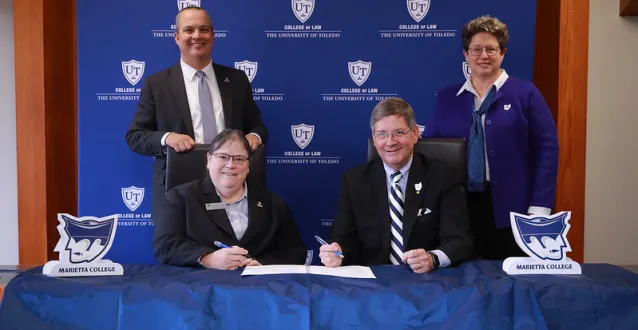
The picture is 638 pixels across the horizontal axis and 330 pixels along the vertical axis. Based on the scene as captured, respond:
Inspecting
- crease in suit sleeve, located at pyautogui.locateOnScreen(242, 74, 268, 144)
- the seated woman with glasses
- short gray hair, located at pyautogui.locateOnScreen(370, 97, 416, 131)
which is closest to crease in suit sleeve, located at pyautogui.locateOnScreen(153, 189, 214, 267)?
the seated woman with glasses

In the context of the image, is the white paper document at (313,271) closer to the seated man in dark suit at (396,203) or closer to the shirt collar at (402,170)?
the seated man in dark suit at (396,203)

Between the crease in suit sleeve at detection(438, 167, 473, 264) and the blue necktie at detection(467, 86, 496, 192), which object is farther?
the blue necktie at detection(467, 86, 496, 192)

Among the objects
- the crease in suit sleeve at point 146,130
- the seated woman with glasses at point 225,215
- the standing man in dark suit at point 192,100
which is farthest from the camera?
the standing man in dark suit at point 192,100

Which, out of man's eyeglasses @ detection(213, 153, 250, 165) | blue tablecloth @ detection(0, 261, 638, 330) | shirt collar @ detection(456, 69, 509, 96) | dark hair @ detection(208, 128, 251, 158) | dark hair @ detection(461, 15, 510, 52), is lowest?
blue tablecloth @ detection(0, 261, 638, 330)

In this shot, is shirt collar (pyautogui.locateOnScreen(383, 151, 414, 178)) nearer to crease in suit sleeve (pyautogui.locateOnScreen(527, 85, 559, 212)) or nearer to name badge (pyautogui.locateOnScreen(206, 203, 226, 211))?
name badge (pyautogui.locateOnScreen(206, 203, 226, 211))

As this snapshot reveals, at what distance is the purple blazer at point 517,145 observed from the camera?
276cm

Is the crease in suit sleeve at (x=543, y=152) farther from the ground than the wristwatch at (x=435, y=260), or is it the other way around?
the crease in suit sleeve at (x=543, y=152)

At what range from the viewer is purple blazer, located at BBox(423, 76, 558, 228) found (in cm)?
276

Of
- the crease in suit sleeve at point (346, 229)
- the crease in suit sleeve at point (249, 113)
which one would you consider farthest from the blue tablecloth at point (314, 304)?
the crease in suit sleeve at point (249, 113)

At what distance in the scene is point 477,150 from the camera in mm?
2783

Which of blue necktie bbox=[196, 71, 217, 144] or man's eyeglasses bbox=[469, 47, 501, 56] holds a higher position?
man's eyeglasses bbox=[469, 47, 501, 56]

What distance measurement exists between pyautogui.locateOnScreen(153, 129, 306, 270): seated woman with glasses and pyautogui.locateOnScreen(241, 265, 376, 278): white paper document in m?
0.34

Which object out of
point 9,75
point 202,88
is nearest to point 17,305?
point 202,88

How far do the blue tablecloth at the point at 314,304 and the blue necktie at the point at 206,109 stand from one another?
1575mm
